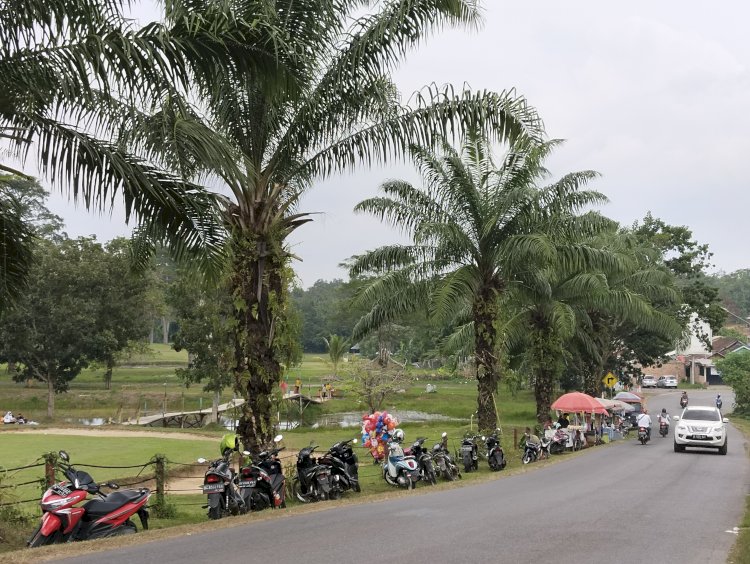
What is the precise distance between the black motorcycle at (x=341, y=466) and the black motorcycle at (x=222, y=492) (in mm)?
2296

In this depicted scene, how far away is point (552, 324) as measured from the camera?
89.0ft

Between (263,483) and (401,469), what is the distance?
4.05 m

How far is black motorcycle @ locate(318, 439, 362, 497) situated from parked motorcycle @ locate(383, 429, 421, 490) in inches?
32.6

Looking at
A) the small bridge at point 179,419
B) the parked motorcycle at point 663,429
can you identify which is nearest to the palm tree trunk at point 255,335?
the parked motorcycle at point 663,429

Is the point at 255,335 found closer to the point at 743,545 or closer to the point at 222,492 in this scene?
the point at 222,492

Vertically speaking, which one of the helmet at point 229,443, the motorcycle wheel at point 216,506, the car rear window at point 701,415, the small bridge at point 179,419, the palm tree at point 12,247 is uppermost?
the palm tree at point 12,247

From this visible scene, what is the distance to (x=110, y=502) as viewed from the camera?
29.7ft

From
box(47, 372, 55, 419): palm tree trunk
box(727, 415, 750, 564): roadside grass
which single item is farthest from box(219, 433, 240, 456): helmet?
box(47, 372, 55, 419): palm tree trunk

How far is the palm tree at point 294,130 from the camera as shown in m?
11.6

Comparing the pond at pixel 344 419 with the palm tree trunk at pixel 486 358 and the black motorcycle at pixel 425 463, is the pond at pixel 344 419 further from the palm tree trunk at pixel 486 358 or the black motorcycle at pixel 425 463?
the black motorcycle at pixel 425 463

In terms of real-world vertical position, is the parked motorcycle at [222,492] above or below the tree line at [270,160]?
below

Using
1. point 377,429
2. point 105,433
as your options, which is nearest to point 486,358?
point 377,429

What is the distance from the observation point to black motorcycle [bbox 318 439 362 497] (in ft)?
43.4

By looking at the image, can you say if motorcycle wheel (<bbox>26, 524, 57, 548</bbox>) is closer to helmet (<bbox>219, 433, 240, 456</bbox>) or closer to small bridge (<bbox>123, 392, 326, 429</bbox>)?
helmet (<bbox>219, 433, 240, 456</bbox>)
